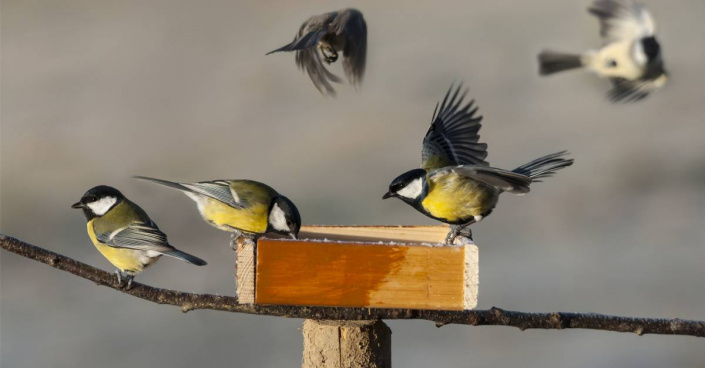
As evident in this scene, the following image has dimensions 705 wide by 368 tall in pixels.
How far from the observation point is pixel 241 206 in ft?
16.8

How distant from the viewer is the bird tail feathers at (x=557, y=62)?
778 centimetres

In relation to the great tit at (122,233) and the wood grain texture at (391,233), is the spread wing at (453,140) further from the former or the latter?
the great tit at (122,233)

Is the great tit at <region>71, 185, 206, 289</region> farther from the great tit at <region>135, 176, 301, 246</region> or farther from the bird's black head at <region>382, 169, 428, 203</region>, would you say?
the bird's black head at <region>382, 169, 428, 203</region>

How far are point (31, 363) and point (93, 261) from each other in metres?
1.15

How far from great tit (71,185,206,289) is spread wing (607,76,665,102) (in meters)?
3.28

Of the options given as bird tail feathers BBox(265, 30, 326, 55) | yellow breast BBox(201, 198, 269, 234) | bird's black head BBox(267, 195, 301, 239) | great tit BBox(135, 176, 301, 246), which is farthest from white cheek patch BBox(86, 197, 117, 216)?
bird tail feathers BBox(265, 30, 326, 55)

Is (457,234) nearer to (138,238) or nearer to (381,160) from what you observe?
(138,238)

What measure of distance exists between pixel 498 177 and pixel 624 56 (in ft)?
10.1

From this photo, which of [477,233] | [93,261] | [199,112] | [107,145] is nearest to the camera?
[93,261]

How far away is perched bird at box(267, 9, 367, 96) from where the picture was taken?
19.8 ft

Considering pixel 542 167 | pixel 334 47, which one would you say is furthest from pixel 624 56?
pixel 542 167

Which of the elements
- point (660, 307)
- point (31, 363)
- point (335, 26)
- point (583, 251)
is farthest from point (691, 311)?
point (31, 363)

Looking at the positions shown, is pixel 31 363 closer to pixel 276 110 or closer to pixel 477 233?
pixel 477 233

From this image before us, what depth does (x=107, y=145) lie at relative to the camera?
35.5 ft
